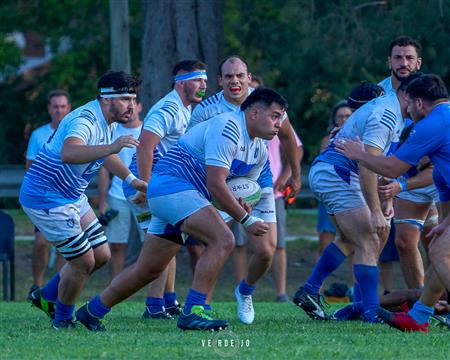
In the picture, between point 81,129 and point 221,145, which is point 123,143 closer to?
point 81,129

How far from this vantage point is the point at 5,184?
1859 cm

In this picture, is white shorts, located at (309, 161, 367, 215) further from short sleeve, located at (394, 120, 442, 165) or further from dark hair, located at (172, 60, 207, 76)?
dark hair, located at (172, 60, 207, 76)

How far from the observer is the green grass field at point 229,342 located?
809 cm

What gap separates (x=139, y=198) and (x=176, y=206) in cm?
151

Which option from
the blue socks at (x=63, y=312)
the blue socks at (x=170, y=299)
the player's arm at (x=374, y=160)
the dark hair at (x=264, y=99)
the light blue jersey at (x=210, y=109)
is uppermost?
the dark hair at (x=264, y=99)

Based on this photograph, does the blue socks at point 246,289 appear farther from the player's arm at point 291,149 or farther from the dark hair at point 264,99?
the dark hair at point 264,99

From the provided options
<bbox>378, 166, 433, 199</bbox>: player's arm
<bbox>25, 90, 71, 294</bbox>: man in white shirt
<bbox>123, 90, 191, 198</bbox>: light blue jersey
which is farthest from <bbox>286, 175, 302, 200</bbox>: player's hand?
<bbox>25, 90, 71, 294</bbox>: man in white shirt

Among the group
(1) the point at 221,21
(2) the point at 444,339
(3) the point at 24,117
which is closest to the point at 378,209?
(2) the point at 444,339

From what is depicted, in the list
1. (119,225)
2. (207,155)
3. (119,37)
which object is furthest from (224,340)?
(119,37)

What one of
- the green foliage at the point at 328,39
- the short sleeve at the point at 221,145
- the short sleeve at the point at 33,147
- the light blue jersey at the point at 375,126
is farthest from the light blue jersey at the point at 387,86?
the green foliage at the point at 328,39

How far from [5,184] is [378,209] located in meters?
9.39

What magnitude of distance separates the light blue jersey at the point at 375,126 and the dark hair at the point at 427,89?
0.99 metres

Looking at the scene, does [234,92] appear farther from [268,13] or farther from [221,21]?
[268,13]

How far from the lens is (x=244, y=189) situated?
10008 mm
